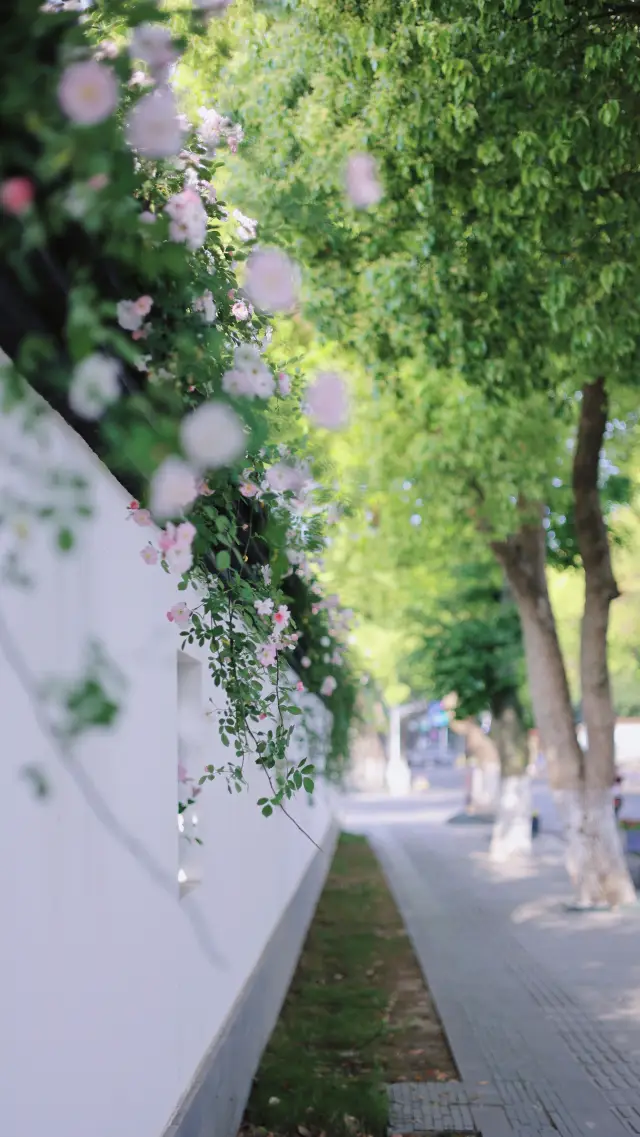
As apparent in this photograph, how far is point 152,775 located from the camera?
4.50 metres

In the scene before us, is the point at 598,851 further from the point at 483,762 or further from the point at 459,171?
the point at 483,762

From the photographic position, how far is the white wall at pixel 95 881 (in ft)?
9.34

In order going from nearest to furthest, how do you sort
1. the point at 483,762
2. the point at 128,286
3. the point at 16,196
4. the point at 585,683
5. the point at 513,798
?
1. the point at 16,196
2. the point at 128,286
3. the point at 585,683
4. the point at 513,798
5. the point at 483,762

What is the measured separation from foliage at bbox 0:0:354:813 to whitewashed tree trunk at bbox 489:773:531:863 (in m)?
17.5

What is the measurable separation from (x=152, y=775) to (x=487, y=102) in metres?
4.60

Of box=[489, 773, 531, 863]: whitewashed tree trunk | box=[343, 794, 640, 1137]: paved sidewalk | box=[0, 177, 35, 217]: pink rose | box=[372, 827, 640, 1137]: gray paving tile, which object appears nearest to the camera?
box=[0, 177, 35, 217]: pink rose

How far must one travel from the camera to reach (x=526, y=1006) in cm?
922

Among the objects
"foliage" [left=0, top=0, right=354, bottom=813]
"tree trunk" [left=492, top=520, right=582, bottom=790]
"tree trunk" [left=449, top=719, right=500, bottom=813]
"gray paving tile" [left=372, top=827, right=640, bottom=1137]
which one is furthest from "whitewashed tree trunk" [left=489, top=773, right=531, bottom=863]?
"foliage" [left=0, top=0, right=354, bottom=813]

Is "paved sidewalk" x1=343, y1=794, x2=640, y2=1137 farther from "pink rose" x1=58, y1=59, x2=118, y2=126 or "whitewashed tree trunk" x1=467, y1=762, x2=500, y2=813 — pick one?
"whitewashed tree trunk" x1=467, y1=762, x2=500, y2=813

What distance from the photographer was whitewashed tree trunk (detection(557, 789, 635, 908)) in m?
14.0

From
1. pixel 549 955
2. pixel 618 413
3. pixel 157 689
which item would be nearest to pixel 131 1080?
pixel 157 689

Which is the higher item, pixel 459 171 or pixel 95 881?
pixel 459 171

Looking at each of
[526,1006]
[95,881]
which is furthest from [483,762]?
[95,881]

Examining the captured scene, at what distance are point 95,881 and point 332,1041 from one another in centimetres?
538
